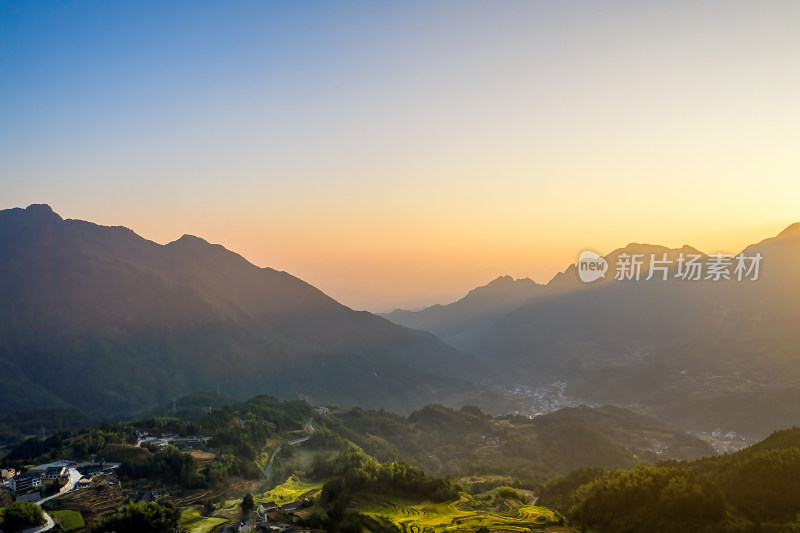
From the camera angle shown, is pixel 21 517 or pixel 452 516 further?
pixel 452 516

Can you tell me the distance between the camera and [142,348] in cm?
16050

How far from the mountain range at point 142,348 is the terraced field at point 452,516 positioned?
386ft

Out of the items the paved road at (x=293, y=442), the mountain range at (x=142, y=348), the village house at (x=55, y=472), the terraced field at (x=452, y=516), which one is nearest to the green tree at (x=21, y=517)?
the village house at (x=55, y=472)

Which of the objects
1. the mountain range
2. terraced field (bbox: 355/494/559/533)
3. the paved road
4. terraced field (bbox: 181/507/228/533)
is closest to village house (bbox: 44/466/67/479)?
terraced field (bbox: 181/507/228/533)

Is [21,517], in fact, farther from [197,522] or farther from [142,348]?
[142,348]

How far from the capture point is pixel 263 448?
6512 cm

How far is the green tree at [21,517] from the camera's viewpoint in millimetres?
32500

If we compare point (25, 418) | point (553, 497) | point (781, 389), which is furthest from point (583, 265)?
point (25, 418)

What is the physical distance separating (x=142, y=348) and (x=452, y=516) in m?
153

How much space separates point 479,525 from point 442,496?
9044 mm

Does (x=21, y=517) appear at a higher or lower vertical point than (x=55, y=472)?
higher

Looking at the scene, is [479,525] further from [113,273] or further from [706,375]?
[113,273]

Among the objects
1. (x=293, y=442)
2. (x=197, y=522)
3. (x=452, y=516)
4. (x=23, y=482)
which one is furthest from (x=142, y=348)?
(x=452, y=516)

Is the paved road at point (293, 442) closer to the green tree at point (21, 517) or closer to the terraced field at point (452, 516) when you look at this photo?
the terraced field at point (452, 516)
